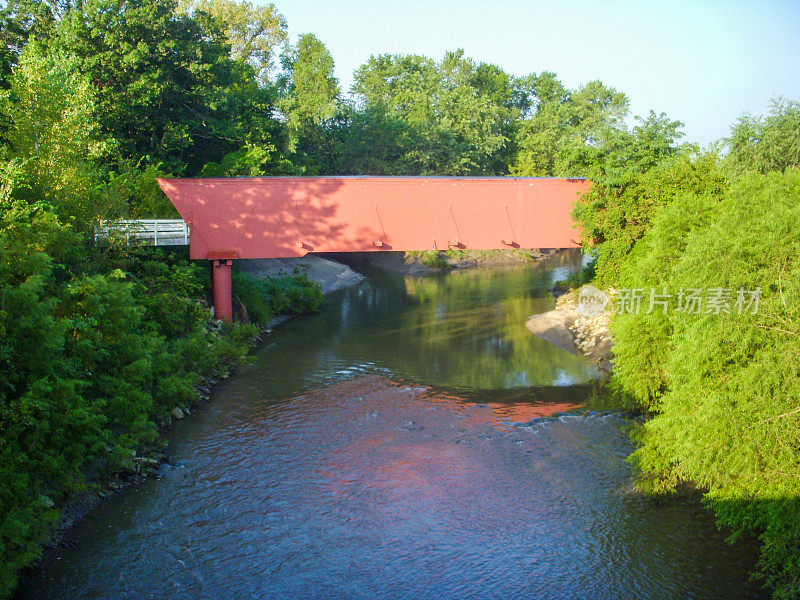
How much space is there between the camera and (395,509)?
45.3 feet

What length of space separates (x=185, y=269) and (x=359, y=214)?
7.15 meters

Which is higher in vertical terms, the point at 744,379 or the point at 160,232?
the point at 160,232

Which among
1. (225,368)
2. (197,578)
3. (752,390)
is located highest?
(752,390)

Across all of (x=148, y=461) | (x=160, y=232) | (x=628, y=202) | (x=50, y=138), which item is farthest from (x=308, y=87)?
(x=148, y=461)

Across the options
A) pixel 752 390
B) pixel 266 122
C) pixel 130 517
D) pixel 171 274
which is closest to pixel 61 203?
pixel 171 274

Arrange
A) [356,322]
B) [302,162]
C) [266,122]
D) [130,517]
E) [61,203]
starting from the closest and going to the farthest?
1. [130,517]
2. [61,203]
3. [356,322]
4. [266,122]
5. [302,162]

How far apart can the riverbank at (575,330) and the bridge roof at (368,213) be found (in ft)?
12.3

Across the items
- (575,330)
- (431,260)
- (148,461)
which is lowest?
(148,461)

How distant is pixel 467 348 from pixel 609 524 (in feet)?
46.1

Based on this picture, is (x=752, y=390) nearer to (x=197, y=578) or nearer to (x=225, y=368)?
(x=197, y=578)

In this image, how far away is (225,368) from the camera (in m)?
22.5

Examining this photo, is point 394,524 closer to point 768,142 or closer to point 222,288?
point 222,288

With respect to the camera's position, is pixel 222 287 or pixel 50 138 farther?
pixel 222 287

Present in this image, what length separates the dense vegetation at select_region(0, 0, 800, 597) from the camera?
35.9 feet
